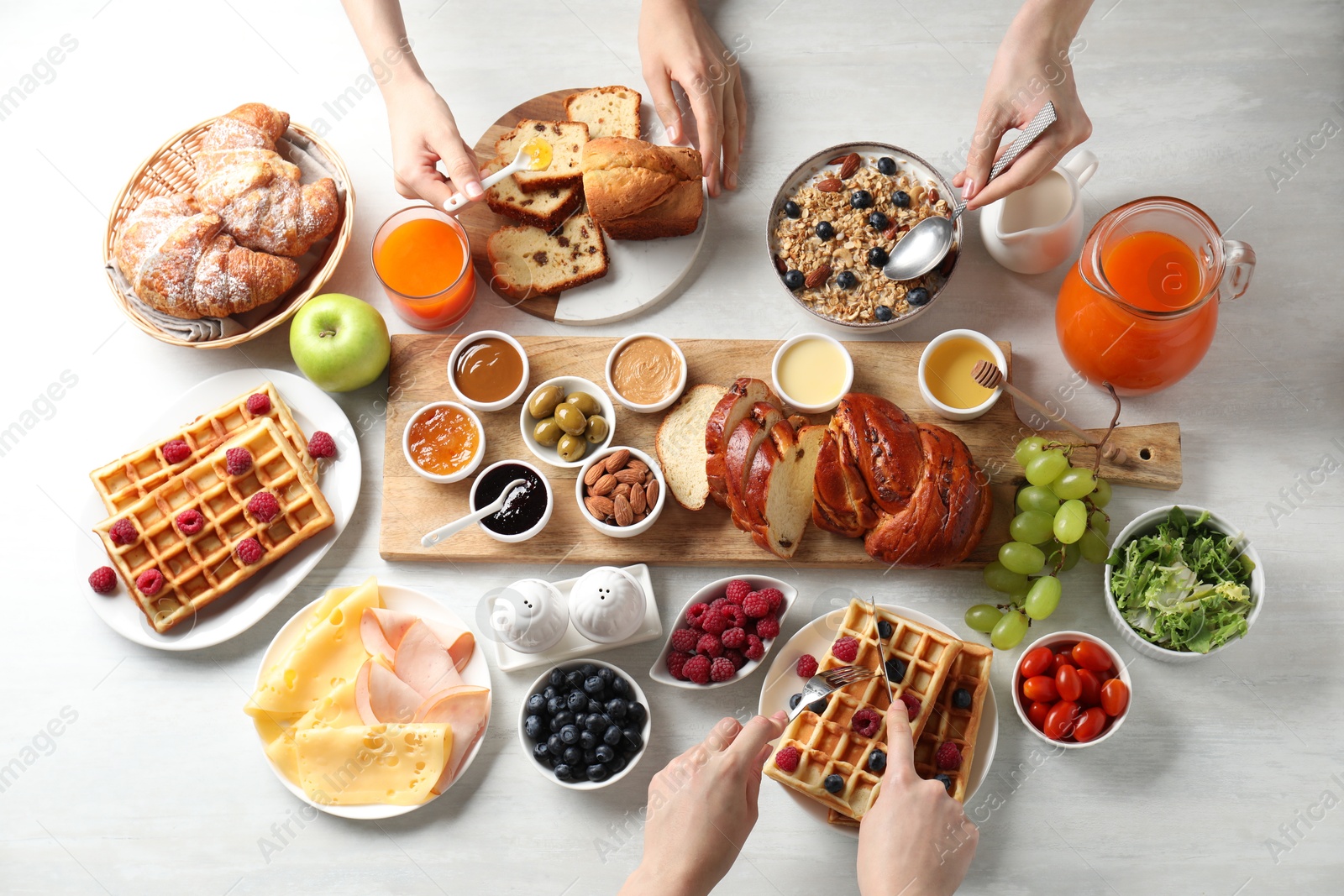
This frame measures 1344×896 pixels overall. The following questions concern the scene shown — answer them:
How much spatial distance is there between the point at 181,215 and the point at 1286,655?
3.43 m

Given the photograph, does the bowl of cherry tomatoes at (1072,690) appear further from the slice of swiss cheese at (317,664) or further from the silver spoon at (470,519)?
the slice of swiss cheese at (317,664)

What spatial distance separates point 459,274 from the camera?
269 centimetres

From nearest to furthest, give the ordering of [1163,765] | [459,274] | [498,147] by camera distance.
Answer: [1163,765] < [459,274] < [498,147]

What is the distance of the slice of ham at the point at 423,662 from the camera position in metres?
2.54

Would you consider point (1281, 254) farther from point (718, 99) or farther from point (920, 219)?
point (718, 99)

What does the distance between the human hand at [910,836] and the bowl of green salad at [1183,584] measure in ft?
2.52

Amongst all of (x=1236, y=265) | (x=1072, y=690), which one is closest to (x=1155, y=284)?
(x=1236, y=265)

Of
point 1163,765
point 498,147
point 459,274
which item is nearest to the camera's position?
point 1163,765

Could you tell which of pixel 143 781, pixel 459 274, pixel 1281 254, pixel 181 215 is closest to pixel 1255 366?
pixel 1281 254

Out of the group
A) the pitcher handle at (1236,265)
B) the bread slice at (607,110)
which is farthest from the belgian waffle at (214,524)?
the pitcher handle at (1236,265)

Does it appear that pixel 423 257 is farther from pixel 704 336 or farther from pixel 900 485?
pixel 900 485

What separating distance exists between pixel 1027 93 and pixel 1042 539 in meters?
1.22

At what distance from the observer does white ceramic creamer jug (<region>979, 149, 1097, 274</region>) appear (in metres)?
2.61

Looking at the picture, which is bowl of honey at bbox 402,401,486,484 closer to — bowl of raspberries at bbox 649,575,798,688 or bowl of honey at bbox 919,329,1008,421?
bowl of raspberries at bbox 649,575,798,688
